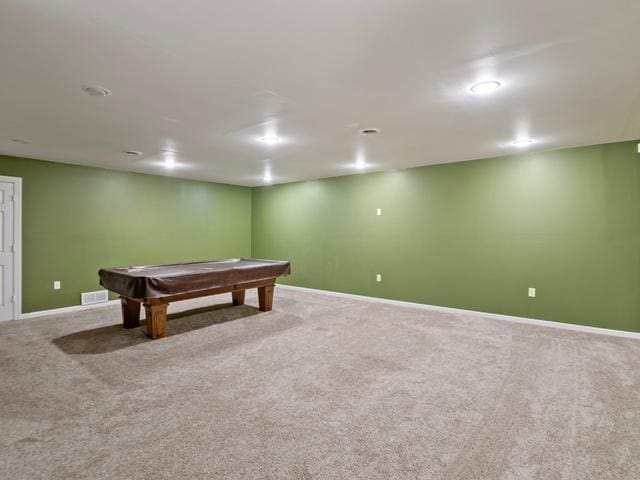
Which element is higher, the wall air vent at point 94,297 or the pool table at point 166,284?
the pool table at point 166,284


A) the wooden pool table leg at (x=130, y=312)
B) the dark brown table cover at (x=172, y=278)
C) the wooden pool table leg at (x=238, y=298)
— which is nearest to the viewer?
the dark brown table cover at (x=172, y=278)

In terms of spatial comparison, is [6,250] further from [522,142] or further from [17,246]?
[522,142]

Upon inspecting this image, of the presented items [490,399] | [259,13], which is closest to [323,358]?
[490,399]

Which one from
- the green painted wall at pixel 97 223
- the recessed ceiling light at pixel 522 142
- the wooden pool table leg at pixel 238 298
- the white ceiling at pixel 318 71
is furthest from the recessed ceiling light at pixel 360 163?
the green painted wall at pixel 97 223

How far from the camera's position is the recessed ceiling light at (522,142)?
387 cm

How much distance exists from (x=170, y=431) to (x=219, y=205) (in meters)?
5.68

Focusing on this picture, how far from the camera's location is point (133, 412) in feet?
7.53

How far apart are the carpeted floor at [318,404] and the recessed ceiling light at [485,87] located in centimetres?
224

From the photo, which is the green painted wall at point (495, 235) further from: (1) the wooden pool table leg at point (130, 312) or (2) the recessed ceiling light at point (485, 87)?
(1) the wooden pool table leg at point (130, 312)

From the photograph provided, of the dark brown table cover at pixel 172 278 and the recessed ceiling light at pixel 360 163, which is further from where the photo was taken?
the recessed ceiling light at pixel 360 163

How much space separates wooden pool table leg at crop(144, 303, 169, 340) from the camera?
12.4 ft

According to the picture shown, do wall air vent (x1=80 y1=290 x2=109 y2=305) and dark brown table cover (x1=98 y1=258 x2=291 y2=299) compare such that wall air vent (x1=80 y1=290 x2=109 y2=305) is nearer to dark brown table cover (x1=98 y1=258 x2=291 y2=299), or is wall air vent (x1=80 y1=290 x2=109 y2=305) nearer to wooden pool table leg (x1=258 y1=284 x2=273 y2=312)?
dark brown table cover (x1=98 y1=258 x2=291 y2=299)

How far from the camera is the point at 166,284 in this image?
3721 millimetres

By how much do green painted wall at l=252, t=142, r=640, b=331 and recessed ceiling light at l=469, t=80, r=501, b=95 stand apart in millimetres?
2538
